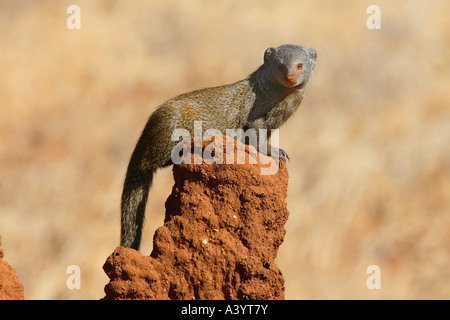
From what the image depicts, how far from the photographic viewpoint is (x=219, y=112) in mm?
7250

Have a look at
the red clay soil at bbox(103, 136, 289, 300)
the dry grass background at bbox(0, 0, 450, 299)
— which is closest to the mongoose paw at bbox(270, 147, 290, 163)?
the red clay soil at bbox(103, 136, 289, 300)

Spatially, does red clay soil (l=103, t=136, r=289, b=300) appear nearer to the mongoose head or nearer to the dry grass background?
the mongoose head

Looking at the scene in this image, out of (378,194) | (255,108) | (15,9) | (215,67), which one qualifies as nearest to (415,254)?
(378,194)

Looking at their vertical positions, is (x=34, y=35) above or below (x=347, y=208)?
above

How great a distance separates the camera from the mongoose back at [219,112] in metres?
6.98

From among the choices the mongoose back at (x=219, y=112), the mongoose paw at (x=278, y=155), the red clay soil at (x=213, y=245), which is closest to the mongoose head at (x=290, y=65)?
the mongoose back at (x=219, y=112)

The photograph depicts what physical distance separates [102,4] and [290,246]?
8.60 meters

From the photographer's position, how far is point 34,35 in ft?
63.3

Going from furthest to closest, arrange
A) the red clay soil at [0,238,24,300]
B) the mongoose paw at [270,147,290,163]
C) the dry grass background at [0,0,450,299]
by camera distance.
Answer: the dry grass background at [0,0,450,299], the mongoose paw at [270,147,290,163], the red clay soil at [0,238,24,300]

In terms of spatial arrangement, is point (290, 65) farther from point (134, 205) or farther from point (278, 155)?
point (134, 205)

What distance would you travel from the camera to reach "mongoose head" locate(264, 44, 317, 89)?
7.39m

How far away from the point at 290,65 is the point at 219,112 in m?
0.76

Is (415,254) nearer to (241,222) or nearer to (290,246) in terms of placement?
(290,246)

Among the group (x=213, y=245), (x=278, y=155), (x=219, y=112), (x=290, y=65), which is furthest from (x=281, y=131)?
(x=213, y=245)
